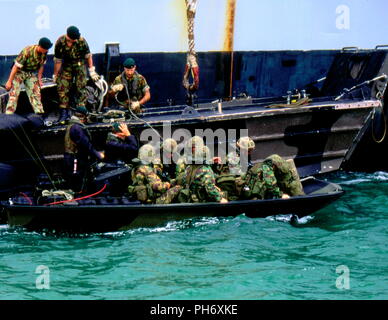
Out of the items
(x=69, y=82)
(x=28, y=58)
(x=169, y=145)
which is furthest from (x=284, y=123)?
(x=28, y=58)

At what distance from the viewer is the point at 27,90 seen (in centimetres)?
977

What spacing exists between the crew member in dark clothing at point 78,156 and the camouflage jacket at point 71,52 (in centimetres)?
110

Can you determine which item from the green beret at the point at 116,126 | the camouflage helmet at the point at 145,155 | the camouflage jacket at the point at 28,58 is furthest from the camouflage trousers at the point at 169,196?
the camouflage jacket at the point at 28,58

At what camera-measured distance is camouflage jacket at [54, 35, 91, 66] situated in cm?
1002

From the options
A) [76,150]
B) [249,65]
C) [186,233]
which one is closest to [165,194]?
[186,233]

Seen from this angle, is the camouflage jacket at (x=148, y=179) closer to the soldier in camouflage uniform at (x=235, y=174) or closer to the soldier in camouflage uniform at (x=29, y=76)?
the soldier in camouflage uniform at (x=235, y=174)

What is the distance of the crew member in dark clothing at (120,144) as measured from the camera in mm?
9539

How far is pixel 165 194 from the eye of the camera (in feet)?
29.4

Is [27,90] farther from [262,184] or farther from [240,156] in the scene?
[262,184]

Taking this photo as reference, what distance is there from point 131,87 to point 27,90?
1.61 m
